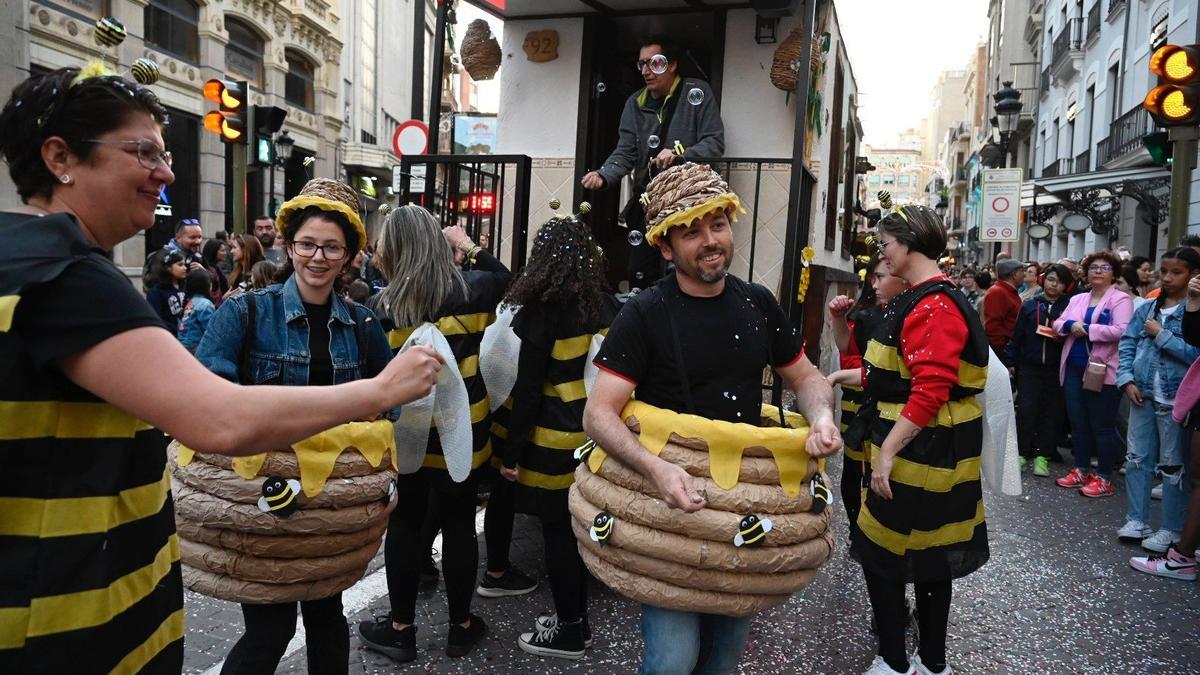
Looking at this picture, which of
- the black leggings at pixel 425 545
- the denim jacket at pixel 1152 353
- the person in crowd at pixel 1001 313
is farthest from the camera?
the person in crowd at pixel 1001 313

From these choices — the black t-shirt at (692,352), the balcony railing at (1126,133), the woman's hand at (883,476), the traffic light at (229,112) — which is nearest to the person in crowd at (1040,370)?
the woman's hand at (883,476)

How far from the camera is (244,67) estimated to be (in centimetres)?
2128

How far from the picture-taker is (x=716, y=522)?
87.5 inches

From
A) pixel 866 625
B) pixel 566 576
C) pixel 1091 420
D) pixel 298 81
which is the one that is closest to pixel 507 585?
pixel 566 576

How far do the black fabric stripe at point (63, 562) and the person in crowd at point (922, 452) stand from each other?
8.45 feet

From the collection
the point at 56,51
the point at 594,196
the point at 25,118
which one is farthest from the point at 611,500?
the point at 56,51

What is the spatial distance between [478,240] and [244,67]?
18.1 m

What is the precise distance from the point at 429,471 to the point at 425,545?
0.35 m

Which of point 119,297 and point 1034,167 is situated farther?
point 1034,167

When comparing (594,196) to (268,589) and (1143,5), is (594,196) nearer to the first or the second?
(268,589)

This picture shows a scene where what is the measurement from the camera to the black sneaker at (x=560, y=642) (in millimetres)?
3607

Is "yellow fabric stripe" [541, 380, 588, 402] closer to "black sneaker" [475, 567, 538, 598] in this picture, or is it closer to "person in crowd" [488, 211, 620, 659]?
"person in crowd" [488, 211, 620, 659]

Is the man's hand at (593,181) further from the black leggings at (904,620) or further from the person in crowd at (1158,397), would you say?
the person in crowd at (1158,397)

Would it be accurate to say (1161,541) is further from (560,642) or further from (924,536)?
(560,642)
